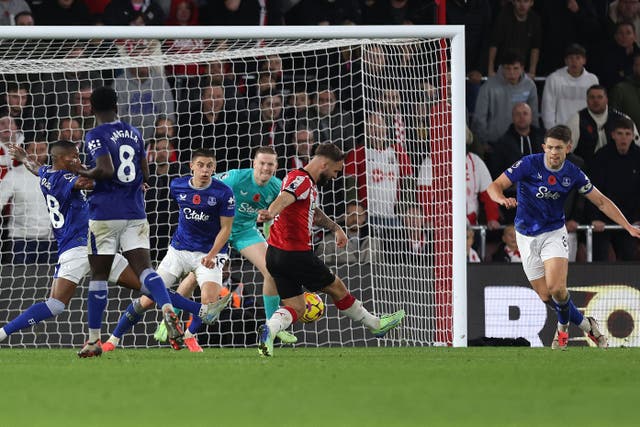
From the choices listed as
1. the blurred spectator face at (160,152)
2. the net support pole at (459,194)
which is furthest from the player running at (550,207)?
the blurred spectator face at (160,152)

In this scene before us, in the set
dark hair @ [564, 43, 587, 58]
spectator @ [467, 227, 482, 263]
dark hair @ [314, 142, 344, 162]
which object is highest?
dark hair @ [564, 43, 587, 58]

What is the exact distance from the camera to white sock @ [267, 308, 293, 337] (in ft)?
33.1

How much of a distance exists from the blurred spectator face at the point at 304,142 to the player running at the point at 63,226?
3.73m

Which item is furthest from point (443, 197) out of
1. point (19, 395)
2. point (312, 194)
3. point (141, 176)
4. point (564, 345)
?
point (19, 395)

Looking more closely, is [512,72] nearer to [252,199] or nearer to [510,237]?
[510,237]

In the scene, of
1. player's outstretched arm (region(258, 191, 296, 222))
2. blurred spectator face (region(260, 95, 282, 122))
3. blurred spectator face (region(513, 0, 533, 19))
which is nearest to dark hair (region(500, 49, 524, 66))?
blurred spectator face (region(513, 0, 533, 19))

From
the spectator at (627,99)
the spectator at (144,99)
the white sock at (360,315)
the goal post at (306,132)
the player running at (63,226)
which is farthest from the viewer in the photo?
the spectator at (627,99)

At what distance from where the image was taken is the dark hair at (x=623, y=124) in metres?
15.2

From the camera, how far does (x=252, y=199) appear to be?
12273mm

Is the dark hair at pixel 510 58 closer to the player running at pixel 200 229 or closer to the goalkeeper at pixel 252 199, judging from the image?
the goalkeeper at pixel 252 199

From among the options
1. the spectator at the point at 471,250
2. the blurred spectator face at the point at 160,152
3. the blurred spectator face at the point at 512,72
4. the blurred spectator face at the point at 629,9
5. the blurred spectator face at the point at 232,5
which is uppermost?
the blurred spectator face at the point at 629,9

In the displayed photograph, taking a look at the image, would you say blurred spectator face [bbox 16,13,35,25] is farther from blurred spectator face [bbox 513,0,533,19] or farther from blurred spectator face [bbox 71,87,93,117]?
blurred spectator face [bbox 513,0,533,19]

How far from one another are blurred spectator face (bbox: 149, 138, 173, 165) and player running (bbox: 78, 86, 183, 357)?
3.73m

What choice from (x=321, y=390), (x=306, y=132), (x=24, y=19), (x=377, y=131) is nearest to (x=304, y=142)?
(x=306, y=132)
